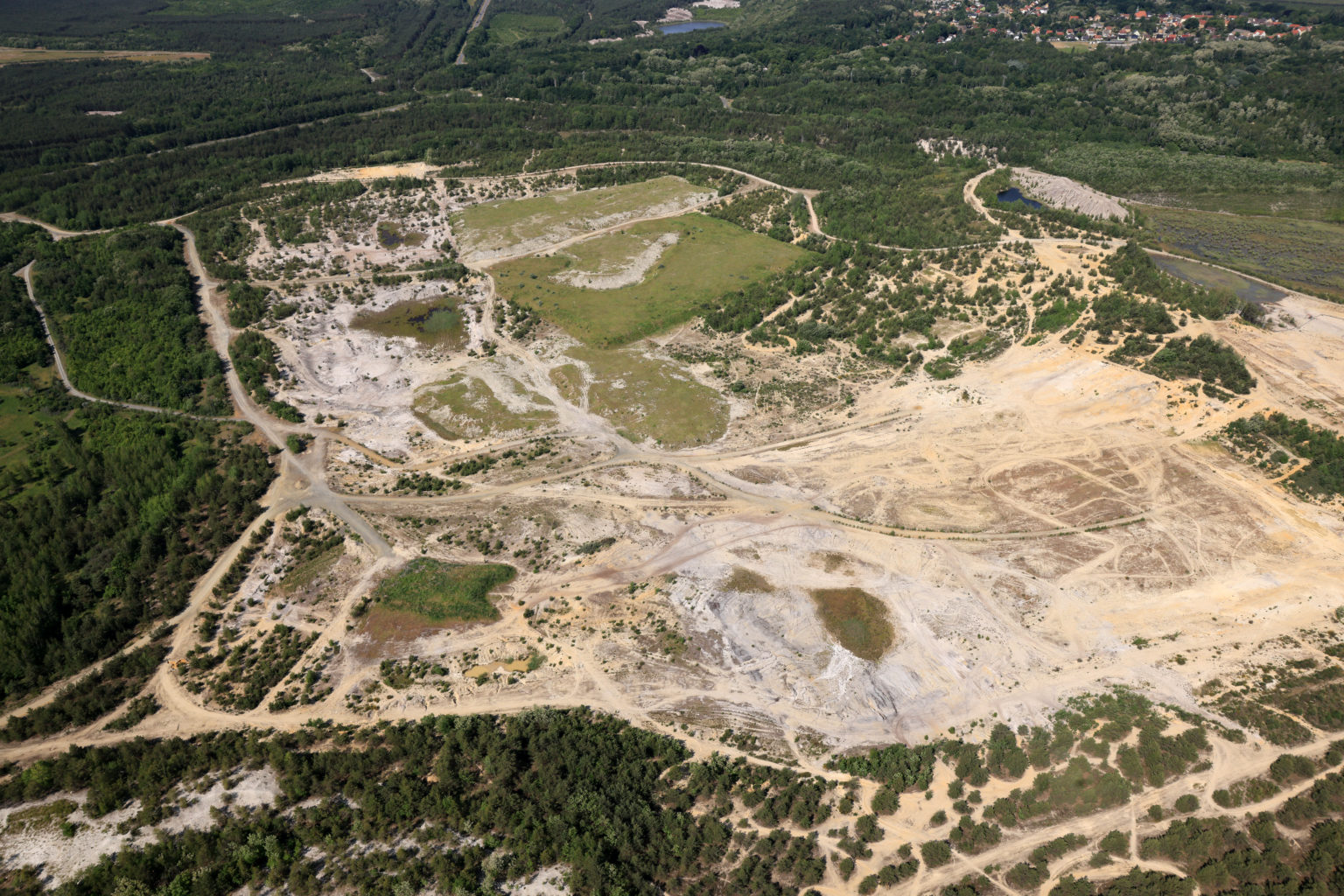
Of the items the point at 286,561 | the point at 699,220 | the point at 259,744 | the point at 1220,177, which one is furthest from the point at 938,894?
the point at 1220,177

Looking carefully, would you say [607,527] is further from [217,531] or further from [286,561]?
[217,531]

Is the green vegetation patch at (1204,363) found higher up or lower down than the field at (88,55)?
lower down

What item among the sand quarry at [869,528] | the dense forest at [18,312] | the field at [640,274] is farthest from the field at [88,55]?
the sand quarry at [869,528]

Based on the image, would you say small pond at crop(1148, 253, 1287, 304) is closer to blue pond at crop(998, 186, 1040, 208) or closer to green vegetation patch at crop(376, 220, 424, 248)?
blue pond at crop(998, 186, 1040, 208)

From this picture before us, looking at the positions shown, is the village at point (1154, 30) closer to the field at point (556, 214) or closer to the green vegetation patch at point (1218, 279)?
the green vegetation patch at point (1218, 279)

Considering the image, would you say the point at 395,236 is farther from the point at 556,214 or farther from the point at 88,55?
the point at 88,55
